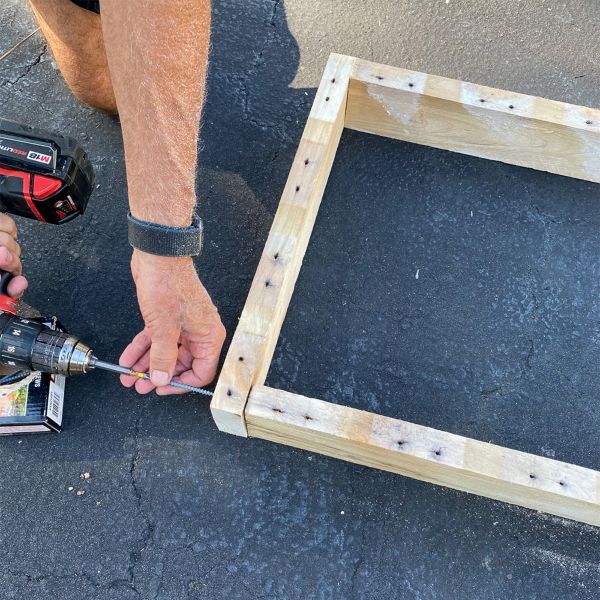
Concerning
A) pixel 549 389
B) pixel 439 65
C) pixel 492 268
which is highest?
pixel 439 65

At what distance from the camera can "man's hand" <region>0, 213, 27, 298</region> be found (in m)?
1.71

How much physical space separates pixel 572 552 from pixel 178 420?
1.13 m

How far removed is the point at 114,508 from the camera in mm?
1655

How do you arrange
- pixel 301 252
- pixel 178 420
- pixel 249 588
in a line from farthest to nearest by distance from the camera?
pixel 301 252 → pixel 178 420 → pixel 249 588

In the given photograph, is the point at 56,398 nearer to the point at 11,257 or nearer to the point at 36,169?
the point at 11,257

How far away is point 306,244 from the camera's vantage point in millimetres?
1954

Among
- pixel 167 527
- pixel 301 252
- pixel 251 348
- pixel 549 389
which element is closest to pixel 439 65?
pixel 301 252

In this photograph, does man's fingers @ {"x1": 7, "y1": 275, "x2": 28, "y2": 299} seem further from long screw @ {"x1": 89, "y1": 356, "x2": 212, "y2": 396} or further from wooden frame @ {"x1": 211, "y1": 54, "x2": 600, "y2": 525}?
wooden frame @ {"x1": 211, "y1": 54, "x2": 600, "y2": 525}

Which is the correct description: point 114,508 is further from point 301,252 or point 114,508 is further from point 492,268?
point 492,268

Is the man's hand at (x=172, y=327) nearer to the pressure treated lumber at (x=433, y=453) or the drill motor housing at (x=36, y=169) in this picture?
the pressure treated lumber at (x=433, y=453)

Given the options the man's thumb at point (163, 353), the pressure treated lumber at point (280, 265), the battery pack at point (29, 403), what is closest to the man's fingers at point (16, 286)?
the battery pack at point (29, 403)

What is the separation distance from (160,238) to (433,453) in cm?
79

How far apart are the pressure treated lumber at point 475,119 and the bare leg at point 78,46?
0.89 metres

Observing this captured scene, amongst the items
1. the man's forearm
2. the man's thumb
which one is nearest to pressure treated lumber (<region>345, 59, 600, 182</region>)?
the man's forearm
